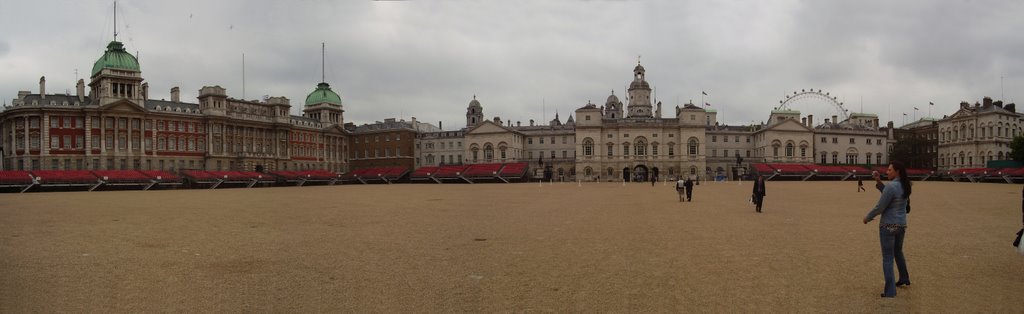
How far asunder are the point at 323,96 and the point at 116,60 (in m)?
36.9

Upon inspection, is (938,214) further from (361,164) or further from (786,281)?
(361,164)

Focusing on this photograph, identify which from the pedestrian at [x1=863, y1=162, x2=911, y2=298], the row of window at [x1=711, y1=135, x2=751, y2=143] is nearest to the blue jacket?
the pedestrian at [x1=863, y1=162, x2=911, y2=298]

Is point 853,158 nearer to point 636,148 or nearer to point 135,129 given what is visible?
point 636,148

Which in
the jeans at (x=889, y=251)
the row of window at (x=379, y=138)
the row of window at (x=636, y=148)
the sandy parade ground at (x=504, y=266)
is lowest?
the sandy parade ground at (x=504, y=266)

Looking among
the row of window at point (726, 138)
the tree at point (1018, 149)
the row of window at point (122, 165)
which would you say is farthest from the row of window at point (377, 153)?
the tree at point (1018, 149)

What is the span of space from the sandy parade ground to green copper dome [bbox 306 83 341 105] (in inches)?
3629

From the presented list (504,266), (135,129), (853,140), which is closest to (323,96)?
(135,129)

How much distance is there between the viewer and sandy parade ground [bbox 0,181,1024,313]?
8953 mm

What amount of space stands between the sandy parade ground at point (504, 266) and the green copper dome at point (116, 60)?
6796 centimetres

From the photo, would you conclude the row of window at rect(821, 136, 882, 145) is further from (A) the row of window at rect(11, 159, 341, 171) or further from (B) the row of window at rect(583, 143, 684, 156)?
(A) the row of window at rect(11, 159, 341, 171)

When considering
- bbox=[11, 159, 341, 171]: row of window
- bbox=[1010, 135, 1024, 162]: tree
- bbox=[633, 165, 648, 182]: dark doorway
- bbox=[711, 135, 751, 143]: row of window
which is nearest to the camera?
bbox=[11, 159, 341, 171]: row of window

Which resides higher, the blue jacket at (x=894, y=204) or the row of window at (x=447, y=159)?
the row of window at (x=447, y=159)

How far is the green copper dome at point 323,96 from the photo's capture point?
364ft

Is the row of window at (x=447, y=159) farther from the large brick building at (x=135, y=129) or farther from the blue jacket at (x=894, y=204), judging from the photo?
the blue jacket at (x=894, y=204)
